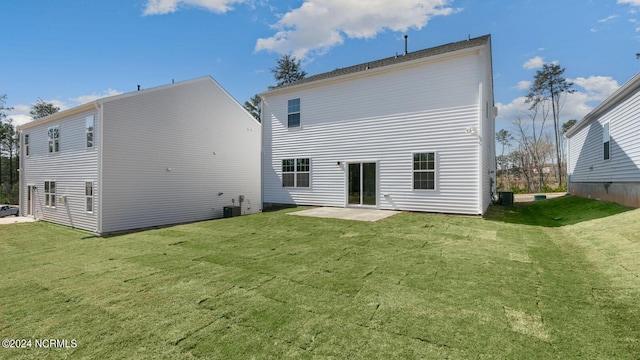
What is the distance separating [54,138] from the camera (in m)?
14.6

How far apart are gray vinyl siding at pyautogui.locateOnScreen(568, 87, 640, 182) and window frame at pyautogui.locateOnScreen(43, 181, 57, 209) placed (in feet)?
81.0

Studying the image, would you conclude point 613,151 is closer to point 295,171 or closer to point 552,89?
point 295,171

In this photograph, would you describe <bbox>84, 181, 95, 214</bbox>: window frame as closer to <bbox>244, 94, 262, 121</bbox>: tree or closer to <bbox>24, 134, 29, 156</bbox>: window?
<bbox>24, 134, 29, 156</bbox>: window

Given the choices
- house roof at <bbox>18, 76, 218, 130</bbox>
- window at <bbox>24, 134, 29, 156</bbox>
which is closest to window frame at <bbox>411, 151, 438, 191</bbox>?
house roof at <bbox>18, 76, 218, 130</bbox>

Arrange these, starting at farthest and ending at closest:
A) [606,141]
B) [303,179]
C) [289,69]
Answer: [289,69] → [303,179] → [606,141]

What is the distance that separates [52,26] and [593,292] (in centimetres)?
1911

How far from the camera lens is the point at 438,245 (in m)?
6.38

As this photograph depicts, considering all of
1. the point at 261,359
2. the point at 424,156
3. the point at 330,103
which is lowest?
the point at 261,359

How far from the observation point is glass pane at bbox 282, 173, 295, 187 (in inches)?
531

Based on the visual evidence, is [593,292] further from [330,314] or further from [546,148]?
[546,148]

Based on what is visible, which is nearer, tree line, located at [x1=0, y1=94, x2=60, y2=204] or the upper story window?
the upper story window

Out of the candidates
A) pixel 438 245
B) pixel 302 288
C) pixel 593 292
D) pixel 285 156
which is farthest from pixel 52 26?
pixel 593 292

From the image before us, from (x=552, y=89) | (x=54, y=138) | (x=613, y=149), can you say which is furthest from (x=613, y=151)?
(x=54, y=138)

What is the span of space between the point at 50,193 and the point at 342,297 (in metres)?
18.3
